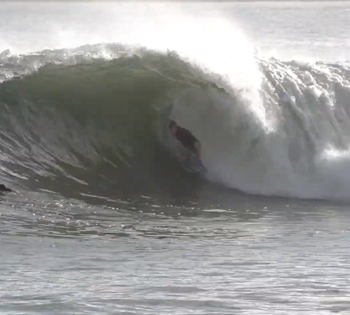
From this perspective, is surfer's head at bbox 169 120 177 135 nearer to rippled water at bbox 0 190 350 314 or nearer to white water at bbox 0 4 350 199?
white water at bbox 0 4 350 199

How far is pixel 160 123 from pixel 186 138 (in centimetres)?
69

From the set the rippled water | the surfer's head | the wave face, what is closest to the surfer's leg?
the wave face

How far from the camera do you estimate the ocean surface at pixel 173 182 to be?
276 inches

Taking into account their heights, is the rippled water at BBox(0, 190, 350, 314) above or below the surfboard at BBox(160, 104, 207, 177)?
below

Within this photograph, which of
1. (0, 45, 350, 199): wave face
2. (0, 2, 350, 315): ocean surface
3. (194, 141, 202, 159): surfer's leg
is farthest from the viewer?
(194, 141, 202, 159): surfer's leg

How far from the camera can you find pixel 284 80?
47.3ft

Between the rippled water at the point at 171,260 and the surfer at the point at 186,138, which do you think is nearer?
the rippled water at the point at 171,260

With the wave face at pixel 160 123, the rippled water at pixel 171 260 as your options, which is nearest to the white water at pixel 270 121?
the wave face at pixel 160 123

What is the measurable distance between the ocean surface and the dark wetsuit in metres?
0.16

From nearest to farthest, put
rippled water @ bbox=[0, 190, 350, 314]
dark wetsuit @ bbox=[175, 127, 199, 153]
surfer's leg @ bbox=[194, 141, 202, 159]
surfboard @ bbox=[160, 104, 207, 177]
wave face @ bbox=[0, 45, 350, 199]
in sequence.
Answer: rippled water @ bbox=[0, 190, 350, 314], wave face @ bbox=[0, 45, 350, 199], surfboard @ bbox=[160, 104, 207, 177], surfer's leg @ bbox=[194, 141, 202, 159], dark wetsuit @ bbox=[175, 127, 199, 153]

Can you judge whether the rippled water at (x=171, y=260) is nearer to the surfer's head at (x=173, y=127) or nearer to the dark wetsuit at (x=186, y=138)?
the dark wetsuit at (x=186, y=138)

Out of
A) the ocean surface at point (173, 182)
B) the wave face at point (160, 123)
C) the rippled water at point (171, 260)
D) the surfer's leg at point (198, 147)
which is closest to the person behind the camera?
the rippled water at point (171, 260)

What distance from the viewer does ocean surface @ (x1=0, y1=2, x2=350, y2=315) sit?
7.02 m

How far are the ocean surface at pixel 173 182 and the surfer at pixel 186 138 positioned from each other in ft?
0.40
